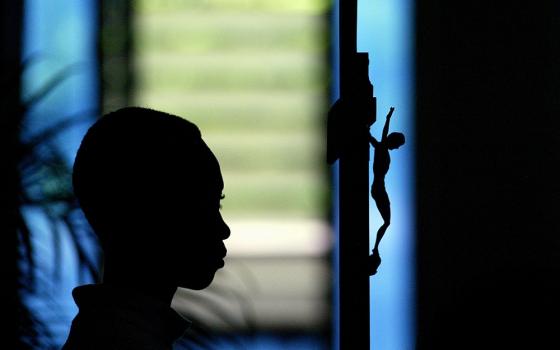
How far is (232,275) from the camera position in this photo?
6.62 ft

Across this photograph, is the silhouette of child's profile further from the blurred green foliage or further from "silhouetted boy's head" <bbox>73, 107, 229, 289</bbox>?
the blurred green foliage

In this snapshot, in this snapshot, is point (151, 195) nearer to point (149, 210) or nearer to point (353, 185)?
point (149, 210)

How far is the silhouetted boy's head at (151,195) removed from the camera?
0.76 metres

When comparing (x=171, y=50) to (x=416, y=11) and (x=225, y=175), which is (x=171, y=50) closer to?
(x=225, y=175)

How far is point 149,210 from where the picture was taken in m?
0.76

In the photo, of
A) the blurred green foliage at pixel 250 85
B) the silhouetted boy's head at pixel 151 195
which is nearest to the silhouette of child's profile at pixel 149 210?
the silhouetted boy's head at pixel 151 195

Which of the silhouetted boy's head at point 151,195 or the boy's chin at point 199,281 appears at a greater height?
the silhouetted boy's head at point 151,195
